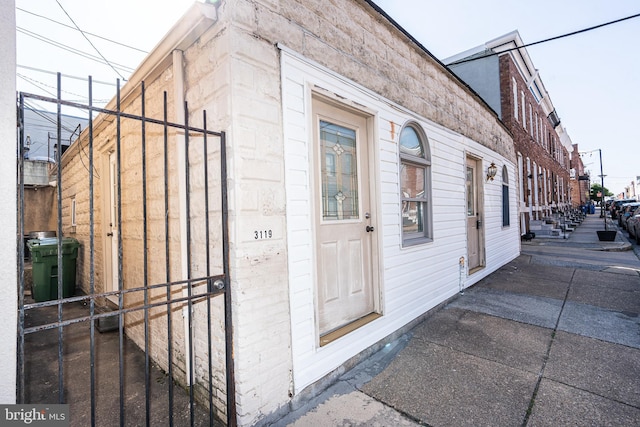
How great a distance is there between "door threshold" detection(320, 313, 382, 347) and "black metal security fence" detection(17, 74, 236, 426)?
3.24 feet

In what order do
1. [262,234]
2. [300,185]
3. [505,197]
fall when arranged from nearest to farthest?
[262,234] < [300,185] < [505,197]

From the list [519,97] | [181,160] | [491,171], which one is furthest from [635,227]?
[181,160]

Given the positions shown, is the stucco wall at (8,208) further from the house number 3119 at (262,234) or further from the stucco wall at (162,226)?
the house number 3119 at (262,234)

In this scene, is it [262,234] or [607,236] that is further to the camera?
[607,236]

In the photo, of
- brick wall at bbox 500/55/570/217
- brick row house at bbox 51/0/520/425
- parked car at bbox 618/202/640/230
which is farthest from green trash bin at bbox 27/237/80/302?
parked car at bbox 618/202/640/230

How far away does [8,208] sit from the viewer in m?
1.38

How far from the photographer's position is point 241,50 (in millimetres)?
2227

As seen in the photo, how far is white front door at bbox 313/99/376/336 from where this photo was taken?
2992 mm

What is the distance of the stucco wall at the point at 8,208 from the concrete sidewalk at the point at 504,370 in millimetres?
1740

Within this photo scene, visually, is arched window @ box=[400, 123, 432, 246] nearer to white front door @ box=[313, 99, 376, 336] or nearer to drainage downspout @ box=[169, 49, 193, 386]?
white front door @ box=[313, 99, 376, 336]

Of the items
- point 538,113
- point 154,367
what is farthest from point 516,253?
point 538,113
